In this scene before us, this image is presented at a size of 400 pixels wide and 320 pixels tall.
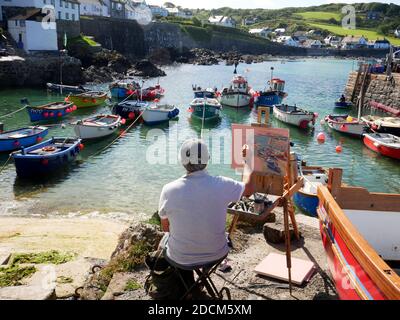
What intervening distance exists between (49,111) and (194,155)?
27.6 m

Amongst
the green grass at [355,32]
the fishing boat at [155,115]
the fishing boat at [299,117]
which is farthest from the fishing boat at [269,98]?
the green grass at [355,32]

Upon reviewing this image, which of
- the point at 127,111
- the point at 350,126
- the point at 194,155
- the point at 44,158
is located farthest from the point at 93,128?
the point at 194,155

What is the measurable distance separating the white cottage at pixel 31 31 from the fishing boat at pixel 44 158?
126 ft

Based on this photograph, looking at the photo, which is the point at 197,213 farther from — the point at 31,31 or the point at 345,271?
the point at 31,31

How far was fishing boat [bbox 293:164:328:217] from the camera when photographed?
1399 cm

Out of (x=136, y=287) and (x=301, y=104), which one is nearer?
(x=136, y=287)

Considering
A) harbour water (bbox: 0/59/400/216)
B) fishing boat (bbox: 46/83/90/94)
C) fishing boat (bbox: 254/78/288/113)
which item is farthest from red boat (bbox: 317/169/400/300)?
fishing boat (bbox: 46/83/90/94)

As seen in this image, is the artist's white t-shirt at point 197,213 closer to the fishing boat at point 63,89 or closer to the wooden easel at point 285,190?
the wooden easel at point 285,190

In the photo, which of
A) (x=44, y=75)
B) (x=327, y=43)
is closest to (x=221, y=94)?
(x=44, y=75)

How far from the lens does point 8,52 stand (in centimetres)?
4891

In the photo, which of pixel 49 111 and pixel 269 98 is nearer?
pixel 49 111

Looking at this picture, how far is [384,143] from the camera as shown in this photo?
22656 millimetres
